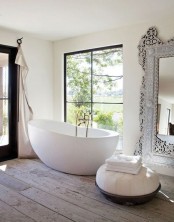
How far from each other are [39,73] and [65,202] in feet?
9.52

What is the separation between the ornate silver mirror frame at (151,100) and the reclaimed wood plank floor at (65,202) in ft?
1.19

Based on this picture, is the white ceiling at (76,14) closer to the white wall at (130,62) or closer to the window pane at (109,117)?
the white wall at (130,62)

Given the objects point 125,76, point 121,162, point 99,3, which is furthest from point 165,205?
point 99,3

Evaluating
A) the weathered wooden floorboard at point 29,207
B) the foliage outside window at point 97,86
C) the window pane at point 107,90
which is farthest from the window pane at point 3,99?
the window pane at point 107,90

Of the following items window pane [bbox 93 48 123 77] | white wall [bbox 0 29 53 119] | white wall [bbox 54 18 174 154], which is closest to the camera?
white wall [bbox 54 18 174 154]

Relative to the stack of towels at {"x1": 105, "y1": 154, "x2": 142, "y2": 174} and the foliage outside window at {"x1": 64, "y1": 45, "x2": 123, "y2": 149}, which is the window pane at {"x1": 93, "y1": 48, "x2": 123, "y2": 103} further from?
the stack of towels at {"x1": 105, "y1": 154, "x2": 142, "y2": 174}

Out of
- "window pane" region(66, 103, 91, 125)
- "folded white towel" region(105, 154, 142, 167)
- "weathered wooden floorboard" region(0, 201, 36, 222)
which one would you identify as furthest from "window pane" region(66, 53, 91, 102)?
"weathered wooden floorboard" region(0, 201, 36, 222)

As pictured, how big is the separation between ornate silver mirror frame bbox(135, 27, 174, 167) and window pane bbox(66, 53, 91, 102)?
4.02ft

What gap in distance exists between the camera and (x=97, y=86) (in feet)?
14.9

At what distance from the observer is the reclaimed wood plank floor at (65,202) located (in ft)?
7.82

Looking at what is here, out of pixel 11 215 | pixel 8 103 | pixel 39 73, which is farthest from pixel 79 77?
pixel 11 215

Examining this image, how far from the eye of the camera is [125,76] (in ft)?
13.1

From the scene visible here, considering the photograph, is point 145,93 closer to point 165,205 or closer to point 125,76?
point 125,76

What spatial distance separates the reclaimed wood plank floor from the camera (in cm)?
238
